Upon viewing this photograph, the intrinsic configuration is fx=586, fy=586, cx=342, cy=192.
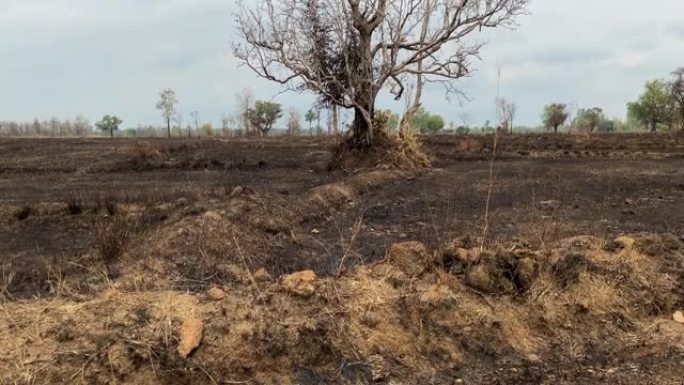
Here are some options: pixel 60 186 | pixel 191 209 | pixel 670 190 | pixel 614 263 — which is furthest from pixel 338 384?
pixel 60 186

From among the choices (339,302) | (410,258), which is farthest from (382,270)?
(339,302)

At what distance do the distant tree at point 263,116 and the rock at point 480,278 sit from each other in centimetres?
5925

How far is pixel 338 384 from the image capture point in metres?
3.83

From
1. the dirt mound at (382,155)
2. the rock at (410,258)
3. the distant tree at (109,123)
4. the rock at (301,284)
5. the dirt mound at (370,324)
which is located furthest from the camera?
the distant tree at (109,123)

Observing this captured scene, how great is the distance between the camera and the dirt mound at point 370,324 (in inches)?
146

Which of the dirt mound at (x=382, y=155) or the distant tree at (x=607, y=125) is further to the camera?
the distant tree at (x=607, y=125)

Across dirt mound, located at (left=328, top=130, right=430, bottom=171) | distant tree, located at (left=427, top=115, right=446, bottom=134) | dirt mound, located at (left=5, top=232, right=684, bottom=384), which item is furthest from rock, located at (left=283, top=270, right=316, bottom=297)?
distant tree, located at (left=427, top=115, right=446, bottom=134)

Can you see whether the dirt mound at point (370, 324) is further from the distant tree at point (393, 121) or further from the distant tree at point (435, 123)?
the distant tree at point (435, 123)

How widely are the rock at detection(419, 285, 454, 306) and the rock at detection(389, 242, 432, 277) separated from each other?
0.36 meters

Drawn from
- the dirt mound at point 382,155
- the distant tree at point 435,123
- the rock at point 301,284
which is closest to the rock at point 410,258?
the rock at point 301,284

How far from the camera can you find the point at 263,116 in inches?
2498

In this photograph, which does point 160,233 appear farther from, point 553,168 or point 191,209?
point 553,168

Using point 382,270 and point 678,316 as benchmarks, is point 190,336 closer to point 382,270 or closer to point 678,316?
point 382,270

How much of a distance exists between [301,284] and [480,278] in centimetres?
151
